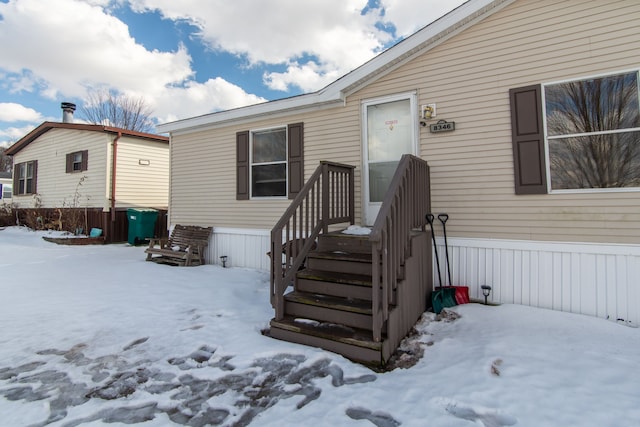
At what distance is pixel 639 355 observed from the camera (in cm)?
268

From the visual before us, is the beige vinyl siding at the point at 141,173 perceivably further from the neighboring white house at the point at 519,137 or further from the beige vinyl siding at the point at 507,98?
the beige vinyl siding at the point at 507,98

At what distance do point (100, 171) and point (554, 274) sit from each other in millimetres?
11353

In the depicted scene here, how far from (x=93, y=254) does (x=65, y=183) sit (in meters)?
5.08

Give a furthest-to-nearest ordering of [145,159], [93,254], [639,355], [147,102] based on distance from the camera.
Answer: [147,102] → [145,159] → [93,254] → [639,355]

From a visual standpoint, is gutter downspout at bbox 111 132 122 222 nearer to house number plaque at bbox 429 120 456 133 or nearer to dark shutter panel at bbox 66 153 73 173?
dark shutter panel at bbox 66 153 73 173

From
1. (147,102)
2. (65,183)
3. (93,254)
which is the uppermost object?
(147,102)

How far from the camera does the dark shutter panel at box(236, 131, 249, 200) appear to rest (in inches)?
246

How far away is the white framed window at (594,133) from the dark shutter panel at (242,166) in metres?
4.79

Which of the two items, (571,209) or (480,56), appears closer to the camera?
(571,209)

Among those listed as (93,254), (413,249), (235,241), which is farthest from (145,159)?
(413,249)

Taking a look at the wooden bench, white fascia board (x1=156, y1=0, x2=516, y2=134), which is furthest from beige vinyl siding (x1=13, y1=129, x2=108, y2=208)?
white fascia board (x1=156, y1=0, x2=516, y2=134)

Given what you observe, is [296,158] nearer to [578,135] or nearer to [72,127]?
[578,135]

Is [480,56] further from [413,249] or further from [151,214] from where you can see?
[151,214]

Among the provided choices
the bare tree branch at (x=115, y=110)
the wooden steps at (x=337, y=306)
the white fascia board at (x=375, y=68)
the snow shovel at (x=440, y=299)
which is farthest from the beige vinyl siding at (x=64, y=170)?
the bare tree branch at (x=115, y=110)
